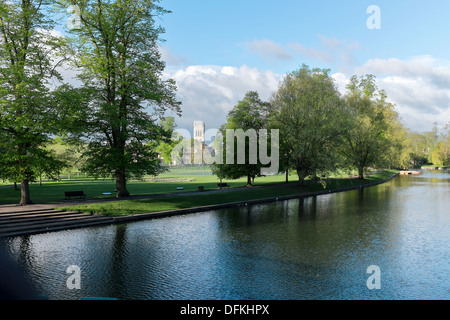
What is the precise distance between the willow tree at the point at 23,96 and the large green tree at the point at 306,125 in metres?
29.6

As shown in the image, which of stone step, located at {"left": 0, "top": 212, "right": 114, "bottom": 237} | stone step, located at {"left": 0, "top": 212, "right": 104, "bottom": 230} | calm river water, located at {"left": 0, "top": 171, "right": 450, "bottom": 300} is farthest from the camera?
stone step, located at {"left": 0, "top": 212, "right": 104, "bottom": 230}

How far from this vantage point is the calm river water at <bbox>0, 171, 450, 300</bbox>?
34.1ft

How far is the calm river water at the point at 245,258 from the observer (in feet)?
34.1

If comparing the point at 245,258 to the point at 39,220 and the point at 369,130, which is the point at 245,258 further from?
the point at 369,130

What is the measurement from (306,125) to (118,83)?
1025 inches

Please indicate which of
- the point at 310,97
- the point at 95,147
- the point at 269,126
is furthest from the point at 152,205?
the point at 310,97

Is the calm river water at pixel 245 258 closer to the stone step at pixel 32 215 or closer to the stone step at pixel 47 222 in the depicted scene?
the stone step at pixel 47 222

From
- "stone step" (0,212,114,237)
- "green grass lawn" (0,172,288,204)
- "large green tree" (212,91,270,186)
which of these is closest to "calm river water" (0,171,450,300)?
"stone step" (0,212,114,237)

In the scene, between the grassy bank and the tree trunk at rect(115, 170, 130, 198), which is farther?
the tree trunk at rect(115, 170, 130, 198)

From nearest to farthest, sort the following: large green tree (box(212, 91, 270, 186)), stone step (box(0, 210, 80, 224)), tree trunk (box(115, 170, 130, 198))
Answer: stone step (box(0, 210, 80, 224)), tree trunk (box(115, 170, 130, 198)), large green tree (box(212, 91, 270, 186))

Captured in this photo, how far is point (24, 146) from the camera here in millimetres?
24766

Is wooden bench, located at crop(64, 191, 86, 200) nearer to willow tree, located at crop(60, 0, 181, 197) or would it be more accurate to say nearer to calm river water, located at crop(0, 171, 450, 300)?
willow tree, located at crop(60, 0, 181, 197)

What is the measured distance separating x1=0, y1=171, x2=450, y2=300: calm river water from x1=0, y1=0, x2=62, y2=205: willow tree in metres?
8.90
